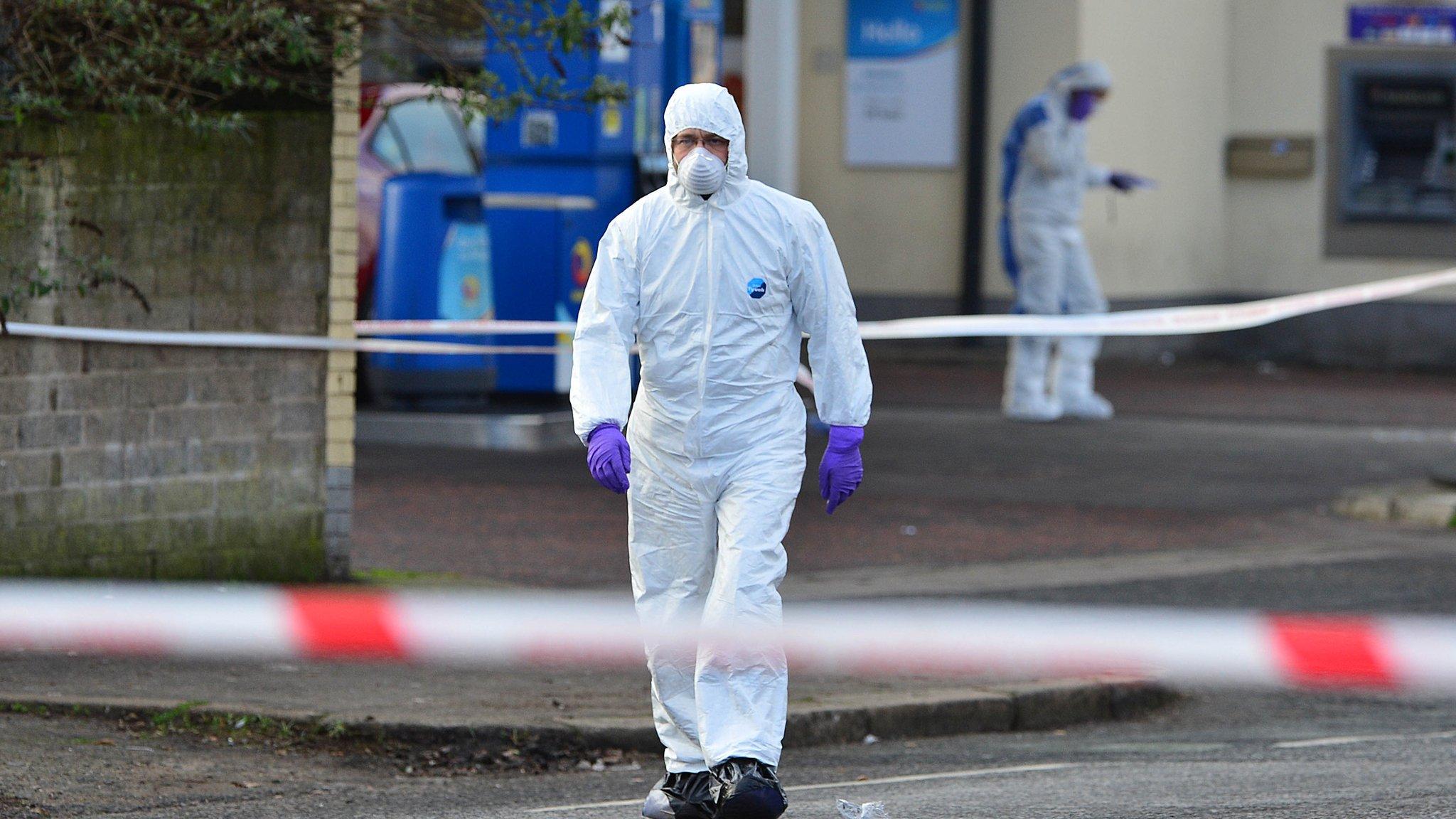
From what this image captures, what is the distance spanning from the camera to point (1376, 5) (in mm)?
18453

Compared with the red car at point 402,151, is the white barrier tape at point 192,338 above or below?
below

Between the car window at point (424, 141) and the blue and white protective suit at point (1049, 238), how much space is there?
3.56 m

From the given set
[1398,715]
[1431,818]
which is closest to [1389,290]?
[1398,715]

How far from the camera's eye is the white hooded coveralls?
564 cm

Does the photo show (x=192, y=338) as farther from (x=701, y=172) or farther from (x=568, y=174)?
(x=568, y=174)

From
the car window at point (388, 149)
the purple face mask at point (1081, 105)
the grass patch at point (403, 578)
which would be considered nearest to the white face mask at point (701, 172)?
the grass patch at point (403, 578)

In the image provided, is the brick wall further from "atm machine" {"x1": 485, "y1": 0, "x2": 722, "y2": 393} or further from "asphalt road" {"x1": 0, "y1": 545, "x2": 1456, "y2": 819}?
"atm machine" {"x1": 485, "y1": 0, "x2": 722, "y2": 393}

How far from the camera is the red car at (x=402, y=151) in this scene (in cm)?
1396

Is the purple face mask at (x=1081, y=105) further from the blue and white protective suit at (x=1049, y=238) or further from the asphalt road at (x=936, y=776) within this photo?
the asphalt road at (x=936, y=776)

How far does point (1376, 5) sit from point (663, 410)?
1417 cm

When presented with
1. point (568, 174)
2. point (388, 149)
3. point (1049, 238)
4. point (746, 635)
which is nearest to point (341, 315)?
point (746, 635)

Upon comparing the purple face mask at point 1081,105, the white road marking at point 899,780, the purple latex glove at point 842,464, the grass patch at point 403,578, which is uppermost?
the purple face mask at point 1081,105

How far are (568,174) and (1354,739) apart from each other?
24.5 feet

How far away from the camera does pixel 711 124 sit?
5672 millimetres
